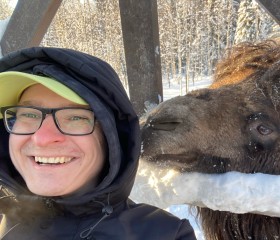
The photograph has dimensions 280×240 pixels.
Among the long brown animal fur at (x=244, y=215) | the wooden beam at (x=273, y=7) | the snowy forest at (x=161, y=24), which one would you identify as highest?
the wooden beam at (x=273, y=7)

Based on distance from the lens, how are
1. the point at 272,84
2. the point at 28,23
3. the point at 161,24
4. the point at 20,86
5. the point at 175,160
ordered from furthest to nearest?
the point at 161,24, the point at 28,23, the point at 272,84, the point at 175,160, the point at 20,86

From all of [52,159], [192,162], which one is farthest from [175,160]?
[52,159]

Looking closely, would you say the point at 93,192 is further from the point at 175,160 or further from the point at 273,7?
the point at 273,7

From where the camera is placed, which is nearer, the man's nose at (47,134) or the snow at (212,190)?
the man's nose at (47,134)

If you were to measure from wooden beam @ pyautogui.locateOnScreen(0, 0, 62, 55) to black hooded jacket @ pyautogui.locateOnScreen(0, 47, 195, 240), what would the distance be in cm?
103

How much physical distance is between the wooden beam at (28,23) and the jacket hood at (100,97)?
3.39 ft

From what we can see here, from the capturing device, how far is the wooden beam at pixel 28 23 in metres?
2.50

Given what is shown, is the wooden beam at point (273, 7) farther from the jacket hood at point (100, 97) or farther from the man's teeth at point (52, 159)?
the man's teeth at point (52, 159)

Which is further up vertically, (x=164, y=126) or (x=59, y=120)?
(x=59, y=120)

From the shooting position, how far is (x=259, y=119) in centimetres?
210

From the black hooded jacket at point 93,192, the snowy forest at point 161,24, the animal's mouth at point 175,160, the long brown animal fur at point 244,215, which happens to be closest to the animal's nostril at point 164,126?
the animal's mouth at point 175,160

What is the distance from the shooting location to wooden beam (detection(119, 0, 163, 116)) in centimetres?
263

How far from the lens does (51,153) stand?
1479 mm

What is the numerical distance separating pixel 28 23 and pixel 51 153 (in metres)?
1.38
